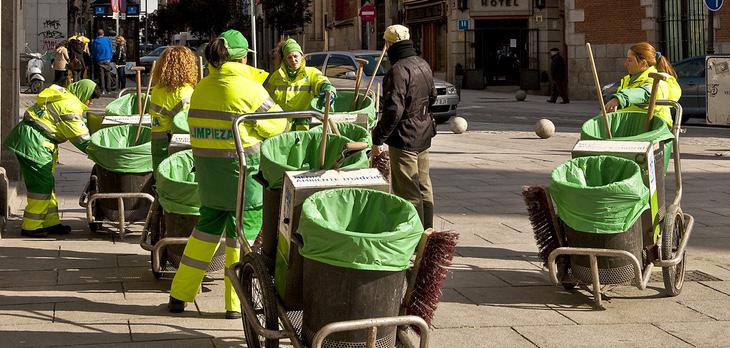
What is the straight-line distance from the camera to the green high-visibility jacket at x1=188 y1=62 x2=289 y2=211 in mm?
6609

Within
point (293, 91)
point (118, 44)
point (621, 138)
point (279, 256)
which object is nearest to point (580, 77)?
point (118, 44)

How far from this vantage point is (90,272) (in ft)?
26.9

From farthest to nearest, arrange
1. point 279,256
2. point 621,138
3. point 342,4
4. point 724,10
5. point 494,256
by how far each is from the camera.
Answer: point 342,4
point 724,10
point 494,256
point 621,138
point 279,256

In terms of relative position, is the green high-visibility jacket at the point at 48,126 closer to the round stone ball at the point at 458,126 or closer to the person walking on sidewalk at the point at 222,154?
the person walking on sidewalk at the point at 222,154

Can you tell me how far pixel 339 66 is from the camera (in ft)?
78.3

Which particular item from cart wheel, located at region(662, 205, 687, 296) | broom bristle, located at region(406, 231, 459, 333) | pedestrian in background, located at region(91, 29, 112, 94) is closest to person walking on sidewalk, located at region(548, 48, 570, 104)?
pedestrian in background, located at region(91, 29, 112, 94)

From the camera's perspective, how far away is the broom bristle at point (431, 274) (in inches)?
207

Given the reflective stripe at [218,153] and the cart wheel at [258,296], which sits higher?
the reflective stripe at [218,153]

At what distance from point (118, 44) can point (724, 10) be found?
1736cm

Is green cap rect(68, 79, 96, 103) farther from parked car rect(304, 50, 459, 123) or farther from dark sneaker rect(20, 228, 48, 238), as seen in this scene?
parked car rect(304, 50, 459, 123)

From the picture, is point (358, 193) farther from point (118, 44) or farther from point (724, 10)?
point (118, 44)

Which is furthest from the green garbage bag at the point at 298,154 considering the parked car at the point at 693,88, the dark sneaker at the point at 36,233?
the parked car at the point at 693,88

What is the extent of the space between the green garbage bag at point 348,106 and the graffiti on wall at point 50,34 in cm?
2718

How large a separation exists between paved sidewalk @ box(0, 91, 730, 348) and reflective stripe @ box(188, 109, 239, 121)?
1165 millimetres
